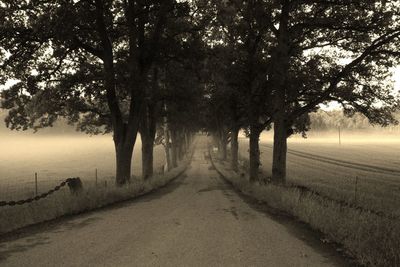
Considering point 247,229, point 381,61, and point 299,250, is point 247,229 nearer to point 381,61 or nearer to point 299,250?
point 299,250

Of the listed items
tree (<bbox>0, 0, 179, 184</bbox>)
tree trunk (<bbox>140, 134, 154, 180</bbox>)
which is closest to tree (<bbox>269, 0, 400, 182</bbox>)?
tree (<bbox>0, 0, 179, 184</bbox>)

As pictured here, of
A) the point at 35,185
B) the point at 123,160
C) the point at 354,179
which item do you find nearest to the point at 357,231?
the point at 123,160

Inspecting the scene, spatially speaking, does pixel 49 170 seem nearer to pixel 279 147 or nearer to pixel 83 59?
pixel 83 59

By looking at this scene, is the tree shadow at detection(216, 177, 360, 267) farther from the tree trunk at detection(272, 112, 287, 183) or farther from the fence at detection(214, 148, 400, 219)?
the tree trunk at detection(272, 112, 287, 183)

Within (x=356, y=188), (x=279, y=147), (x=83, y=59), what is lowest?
(x=356, y=188)

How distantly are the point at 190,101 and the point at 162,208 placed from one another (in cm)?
1576

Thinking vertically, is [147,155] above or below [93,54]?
below

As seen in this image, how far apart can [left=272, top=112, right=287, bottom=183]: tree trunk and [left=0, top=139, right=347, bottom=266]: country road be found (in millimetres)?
8248

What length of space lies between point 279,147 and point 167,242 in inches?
497

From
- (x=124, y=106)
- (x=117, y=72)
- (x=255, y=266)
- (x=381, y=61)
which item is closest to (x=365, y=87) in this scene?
(x=381, y=61)

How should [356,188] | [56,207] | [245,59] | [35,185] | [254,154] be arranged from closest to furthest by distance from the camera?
[56,207]
[356,188]
[245,59]
[254,154]
[35,185]

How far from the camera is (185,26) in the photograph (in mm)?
Answer: 22125

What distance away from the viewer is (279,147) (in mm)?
19828

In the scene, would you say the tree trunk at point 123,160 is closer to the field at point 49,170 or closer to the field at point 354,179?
the field at point 49,170
